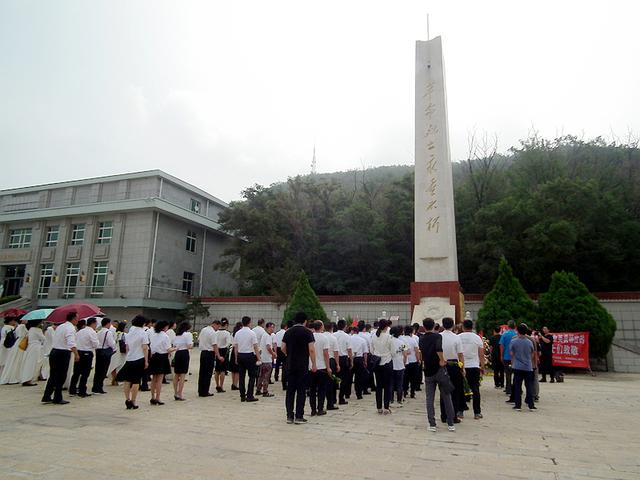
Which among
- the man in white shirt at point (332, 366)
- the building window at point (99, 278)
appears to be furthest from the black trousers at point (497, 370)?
the building window at point (99, 278)

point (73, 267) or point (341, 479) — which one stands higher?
point (73, 267)

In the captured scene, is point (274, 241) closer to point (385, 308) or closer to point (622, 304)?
point (385, 308)

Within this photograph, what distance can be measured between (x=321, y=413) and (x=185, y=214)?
22227 mm

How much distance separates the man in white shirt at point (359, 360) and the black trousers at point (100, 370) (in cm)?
497

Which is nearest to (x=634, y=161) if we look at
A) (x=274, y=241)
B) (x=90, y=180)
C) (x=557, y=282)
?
(x=557, y=282)

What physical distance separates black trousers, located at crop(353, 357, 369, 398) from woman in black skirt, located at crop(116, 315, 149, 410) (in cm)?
366

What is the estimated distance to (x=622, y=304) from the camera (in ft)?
53.9

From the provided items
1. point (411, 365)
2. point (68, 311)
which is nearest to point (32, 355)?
point (68, 311)

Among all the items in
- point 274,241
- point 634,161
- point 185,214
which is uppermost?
point 634,161

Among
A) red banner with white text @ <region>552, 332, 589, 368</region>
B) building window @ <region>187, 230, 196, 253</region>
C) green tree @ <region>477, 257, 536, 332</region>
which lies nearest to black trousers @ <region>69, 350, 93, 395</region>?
green tree @ <region>477, 257, 536, 332</region>

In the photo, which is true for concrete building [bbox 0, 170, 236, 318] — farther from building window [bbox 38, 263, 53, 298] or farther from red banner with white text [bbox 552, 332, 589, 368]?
red banner with white text [bbox 552, 332, 589, 368]

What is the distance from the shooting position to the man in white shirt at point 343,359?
24.5 ft

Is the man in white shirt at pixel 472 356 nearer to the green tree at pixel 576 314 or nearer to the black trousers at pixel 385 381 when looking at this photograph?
the black trousers at pixel 385 381

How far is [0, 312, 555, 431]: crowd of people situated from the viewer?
5934mm
